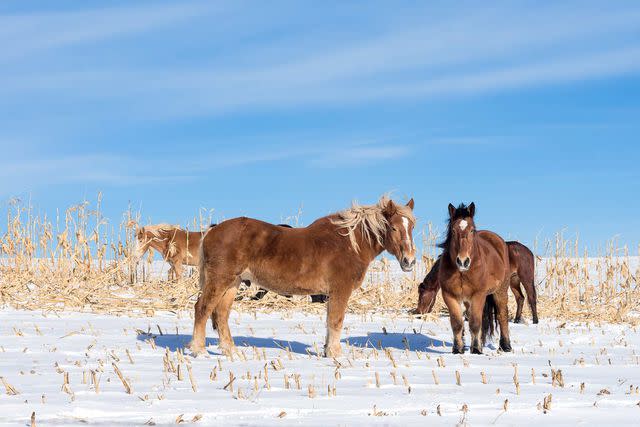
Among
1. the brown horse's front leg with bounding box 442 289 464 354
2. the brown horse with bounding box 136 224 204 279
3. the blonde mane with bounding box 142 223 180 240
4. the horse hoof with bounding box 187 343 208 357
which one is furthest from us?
the blonde mane with bounding box 142 223 180 240

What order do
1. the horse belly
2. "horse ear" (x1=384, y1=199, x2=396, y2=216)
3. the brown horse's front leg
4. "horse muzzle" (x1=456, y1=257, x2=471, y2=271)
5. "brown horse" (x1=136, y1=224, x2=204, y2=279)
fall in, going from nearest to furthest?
the horse belly < "horse muzzle" (x1=456, y1=257, x2=471, y2=271) < "horse ear" (x1=384, y1=199, x2=396, y2=216) < the brown horse's front leg < "brown horse" (x1=136, y1=224, x2=204, y2=279)

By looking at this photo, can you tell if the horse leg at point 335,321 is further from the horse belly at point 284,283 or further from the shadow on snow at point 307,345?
the shadow on snow at point 307,345

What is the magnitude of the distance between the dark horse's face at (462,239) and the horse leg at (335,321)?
48.9 inches

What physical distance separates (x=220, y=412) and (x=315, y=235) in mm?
3848

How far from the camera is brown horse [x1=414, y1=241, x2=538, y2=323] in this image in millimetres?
13258

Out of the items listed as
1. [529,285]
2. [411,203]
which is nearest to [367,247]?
[411,203]

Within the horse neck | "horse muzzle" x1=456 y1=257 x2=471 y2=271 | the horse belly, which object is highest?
the horse neck

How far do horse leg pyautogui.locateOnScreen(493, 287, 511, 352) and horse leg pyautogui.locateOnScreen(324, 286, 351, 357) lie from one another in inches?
92.3

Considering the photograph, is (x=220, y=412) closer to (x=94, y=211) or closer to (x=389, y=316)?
(x=389, y=316)

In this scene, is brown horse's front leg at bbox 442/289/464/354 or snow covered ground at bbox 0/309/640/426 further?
brown horse's front leg at bbox 442/289/464/354

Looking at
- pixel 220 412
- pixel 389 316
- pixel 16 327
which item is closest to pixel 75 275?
pixel 16 327

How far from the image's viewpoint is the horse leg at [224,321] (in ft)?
26.6

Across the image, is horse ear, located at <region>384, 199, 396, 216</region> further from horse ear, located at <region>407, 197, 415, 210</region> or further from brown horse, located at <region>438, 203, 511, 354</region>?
brown horse, located at <region>438, 203, 511, 354</region>

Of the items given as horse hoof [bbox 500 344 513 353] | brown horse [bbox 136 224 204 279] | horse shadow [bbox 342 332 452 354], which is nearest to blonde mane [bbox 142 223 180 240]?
brown horse [bbox 136 224 204 279]
